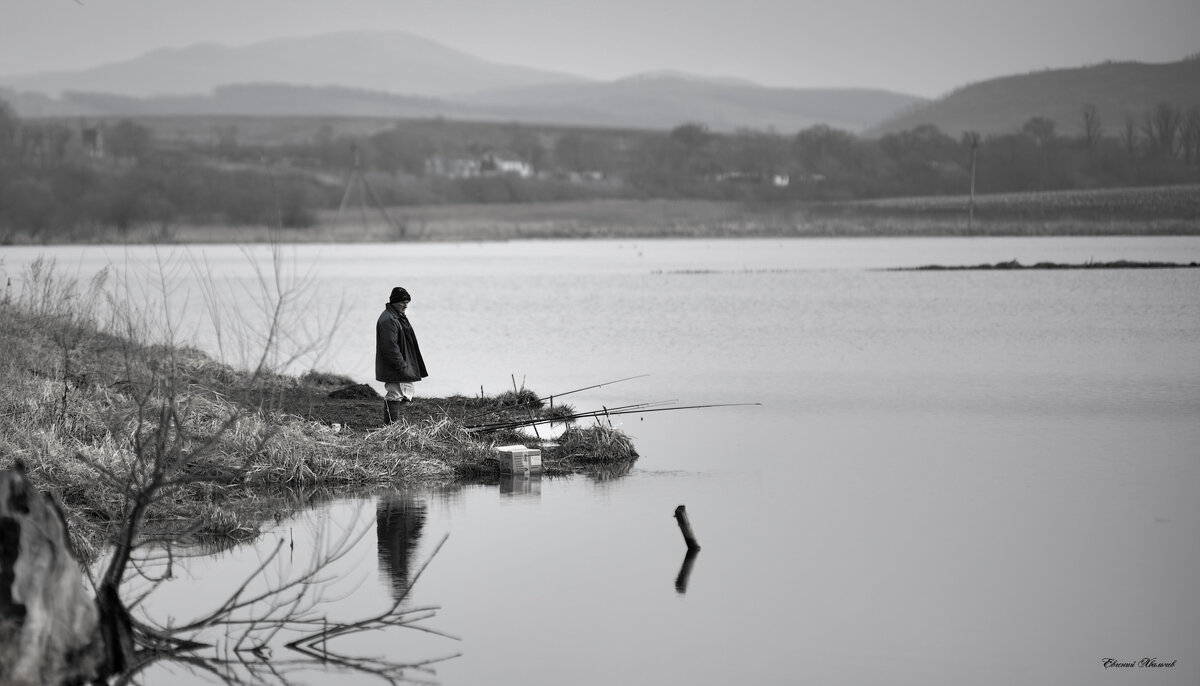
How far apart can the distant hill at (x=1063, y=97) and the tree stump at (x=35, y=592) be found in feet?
447

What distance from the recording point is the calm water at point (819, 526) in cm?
895

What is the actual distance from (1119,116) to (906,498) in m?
147

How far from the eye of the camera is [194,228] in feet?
293

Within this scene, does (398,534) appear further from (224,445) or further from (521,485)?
(224,445)

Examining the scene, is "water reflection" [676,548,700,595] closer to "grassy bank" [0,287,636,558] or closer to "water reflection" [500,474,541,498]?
"water reflection" [500,474,541,498]

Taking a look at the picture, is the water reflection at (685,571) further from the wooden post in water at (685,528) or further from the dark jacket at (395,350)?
the dark jacket at (395,350)

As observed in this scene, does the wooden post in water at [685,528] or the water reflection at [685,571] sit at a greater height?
the wooden post in water at [685,528]

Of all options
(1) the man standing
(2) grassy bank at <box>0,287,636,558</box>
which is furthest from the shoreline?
(1) the man standing

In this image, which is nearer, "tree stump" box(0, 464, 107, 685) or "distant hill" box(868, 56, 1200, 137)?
"tree stump" box(0, 464, 107, 685)

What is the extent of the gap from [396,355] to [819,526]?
14.4 ft

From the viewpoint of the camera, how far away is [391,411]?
14.3 m

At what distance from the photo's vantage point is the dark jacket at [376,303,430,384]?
13500mm

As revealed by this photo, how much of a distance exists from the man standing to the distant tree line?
6381 cm

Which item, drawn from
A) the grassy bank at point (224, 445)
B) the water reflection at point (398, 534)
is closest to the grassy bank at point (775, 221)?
the grassy bank at point (224, 445)
